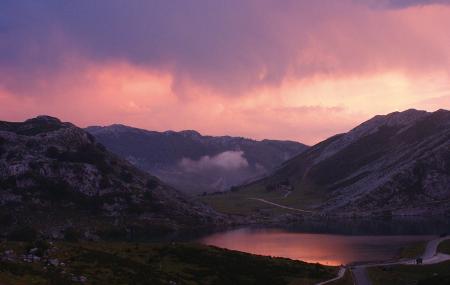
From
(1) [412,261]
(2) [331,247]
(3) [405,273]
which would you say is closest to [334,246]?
(2) [331,247]

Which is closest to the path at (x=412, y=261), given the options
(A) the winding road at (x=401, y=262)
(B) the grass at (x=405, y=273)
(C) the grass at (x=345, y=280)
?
(A) the winding road at (x=401, y=262)

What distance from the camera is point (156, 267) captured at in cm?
7875

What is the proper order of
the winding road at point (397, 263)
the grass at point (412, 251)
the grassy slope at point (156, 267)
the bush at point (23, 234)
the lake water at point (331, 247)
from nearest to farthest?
1. the grassy slope at point (156, 267)
2. the winding road at point (397, 263)
3. the grass at point (412, 251)
4. the lake water at point (331, 247)
5. the bush at point (23, 234)

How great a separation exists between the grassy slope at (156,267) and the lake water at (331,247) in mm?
37643

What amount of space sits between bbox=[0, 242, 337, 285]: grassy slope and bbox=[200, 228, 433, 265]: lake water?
37.6 metres

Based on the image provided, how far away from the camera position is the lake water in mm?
137625

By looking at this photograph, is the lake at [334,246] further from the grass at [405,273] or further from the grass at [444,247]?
the grass at [405,273]

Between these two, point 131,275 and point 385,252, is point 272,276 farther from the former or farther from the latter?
point 385,252

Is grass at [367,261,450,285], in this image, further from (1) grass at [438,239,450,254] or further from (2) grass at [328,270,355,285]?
(1) grass at [438,239,450,254]

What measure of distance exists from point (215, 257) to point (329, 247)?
79616mm

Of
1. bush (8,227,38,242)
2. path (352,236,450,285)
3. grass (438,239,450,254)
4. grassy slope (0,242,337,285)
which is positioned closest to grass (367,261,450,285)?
path (352,236,450,285)

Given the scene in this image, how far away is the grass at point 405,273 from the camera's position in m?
88.3

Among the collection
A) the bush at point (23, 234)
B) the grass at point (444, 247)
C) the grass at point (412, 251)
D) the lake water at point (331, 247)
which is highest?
the grass at point (444, 247)

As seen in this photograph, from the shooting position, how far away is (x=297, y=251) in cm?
15550
